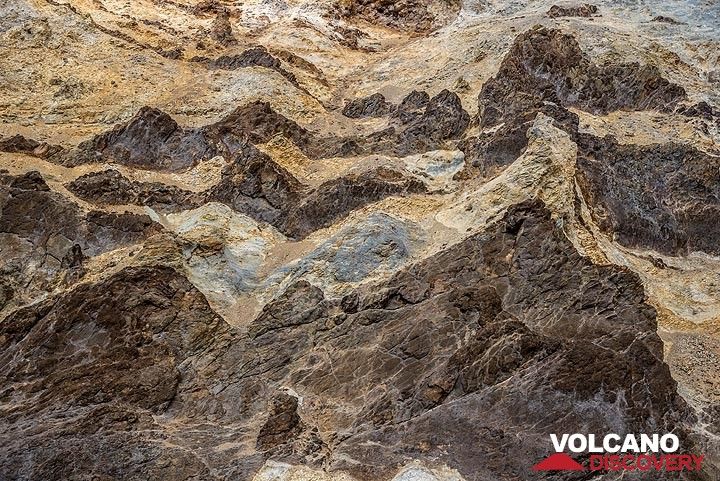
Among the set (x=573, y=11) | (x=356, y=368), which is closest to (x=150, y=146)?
(x=356, y=368)

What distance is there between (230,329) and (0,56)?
20.0 m

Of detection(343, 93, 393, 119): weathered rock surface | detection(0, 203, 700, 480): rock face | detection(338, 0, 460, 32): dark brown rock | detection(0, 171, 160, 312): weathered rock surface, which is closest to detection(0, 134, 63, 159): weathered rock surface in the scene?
detection(0, 171, 160, 312): weathered rock surface

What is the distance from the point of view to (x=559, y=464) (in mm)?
10719

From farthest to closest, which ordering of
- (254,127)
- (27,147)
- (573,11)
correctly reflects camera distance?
(573,11)
(254,127)
(27,147)

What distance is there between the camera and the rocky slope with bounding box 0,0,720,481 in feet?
38.5

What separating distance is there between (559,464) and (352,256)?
25.6 ft

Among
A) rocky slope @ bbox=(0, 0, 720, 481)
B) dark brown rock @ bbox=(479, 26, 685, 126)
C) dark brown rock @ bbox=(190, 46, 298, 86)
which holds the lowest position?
rocky slope @ bbox=(0, 0, 720, 481)

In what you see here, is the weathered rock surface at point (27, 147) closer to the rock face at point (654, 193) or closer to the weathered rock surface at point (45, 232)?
the weathered rock surface at point (45, 232)

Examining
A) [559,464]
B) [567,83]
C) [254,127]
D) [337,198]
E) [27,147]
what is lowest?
[559,464]

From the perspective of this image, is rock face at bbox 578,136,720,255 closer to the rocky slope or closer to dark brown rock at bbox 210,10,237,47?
the rocky slope

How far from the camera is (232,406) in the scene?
13.1 metres

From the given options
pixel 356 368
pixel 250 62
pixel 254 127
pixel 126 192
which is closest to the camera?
pixel 356 368

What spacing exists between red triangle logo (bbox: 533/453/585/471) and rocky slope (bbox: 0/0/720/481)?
12 cm

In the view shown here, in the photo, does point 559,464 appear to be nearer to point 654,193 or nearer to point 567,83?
point 654,193
